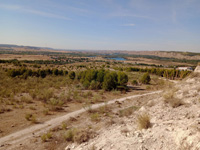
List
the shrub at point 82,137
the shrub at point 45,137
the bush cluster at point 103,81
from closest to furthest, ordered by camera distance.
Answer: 1. the shrub at point 82,137
2. the shrub at point 45,137
3. the bush cluster at point 103,81

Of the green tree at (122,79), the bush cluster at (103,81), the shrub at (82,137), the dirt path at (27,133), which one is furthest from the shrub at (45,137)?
the green tree at (122,79)

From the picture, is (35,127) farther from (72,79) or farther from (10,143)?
(72,79)

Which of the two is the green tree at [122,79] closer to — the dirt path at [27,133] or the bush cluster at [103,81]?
the bush cluster at [103,81]

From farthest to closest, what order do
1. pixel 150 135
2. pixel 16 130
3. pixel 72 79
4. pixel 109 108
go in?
pixel 72 79
pixel 109 108
pixel 16 130
pixel 150 135

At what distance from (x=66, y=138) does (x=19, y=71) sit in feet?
89.8

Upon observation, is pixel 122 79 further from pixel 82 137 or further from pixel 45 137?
pixel 45 137

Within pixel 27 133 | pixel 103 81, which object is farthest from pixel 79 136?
pixel 103 81

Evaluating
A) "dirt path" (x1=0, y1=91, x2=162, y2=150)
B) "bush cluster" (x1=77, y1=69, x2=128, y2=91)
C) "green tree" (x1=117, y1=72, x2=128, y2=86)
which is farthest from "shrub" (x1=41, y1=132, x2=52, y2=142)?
"green tree" (x1=117, y1=72, x2=128, y2=86)

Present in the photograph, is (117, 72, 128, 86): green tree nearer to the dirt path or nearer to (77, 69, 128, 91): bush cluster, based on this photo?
(77, 69, 128, 91): bush cluster

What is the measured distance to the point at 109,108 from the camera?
1347 centimetres

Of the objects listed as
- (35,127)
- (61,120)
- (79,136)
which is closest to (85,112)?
(61,120)

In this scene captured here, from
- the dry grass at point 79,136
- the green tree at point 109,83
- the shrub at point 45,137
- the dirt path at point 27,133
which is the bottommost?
the dirt path at point 27,133

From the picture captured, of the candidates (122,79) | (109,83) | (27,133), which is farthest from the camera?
(122,79)

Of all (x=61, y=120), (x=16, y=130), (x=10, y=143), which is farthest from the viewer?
(x=61, y=120)
